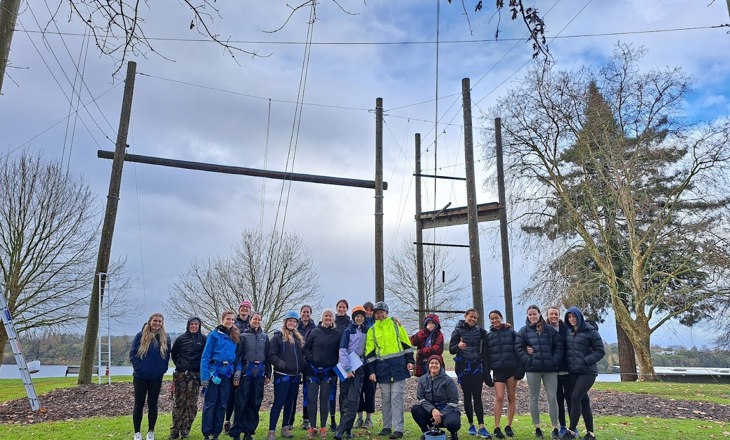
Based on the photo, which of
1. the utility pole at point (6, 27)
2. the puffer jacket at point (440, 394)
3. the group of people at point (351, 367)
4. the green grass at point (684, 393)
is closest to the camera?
the utility pole at point (6, 27)

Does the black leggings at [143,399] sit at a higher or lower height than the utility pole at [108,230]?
lower

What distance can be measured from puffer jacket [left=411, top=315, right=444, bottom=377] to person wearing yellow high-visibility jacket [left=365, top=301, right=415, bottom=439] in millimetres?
132

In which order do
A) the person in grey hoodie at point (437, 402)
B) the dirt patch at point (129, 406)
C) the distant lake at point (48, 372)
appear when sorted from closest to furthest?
the person in grey hoodie at point (437, 402) → the dirt patch at point (129, 406) → the distant lake at point (48, 372)

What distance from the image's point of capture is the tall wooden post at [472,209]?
1262cm

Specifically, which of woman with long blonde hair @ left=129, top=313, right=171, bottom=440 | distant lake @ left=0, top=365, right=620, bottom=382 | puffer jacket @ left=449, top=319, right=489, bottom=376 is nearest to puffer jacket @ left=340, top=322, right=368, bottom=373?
puffer jacket @ left=449, top=319, right=489, bottom=376

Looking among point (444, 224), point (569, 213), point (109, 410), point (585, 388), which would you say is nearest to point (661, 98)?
point (569, 213)

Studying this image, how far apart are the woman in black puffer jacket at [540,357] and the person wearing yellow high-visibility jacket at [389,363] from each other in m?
1.66

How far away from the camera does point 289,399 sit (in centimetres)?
757

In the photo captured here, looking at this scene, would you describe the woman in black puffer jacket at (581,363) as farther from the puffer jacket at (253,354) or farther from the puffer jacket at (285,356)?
the puffer jacket at (253,354)

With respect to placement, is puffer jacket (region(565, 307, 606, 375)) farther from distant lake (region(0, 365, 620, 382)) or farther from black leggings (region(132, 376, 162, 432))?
distant lake (region(0, 365, 620, 382))

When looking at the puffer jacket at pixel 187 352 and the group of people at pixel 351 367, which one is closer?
the group of people at pixel 351 367

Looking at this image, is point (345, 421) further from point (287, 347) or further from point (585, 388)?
point (585, 388)

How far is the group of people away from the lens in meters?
7.10

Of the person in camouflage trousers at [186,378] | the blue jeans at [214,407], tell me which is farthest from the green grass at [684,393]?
the person in camouflage trousers at [186,378]
